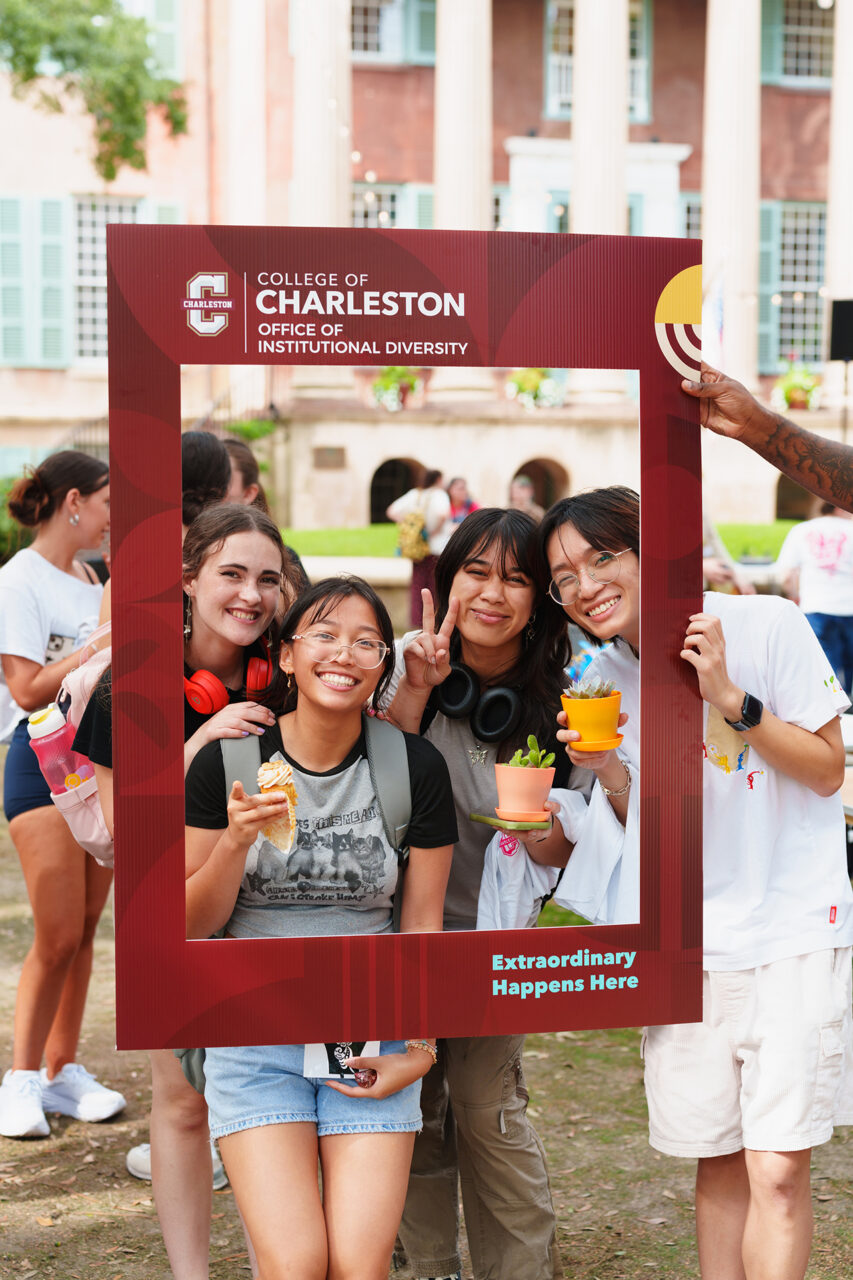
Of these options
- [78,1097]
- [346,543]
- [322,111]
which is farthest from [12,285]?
[78,1097]

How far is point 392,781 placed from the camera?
94.0 inches

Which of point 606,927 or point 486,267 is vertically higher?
point 486,267

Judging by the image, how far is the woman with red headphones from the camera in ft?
8.27

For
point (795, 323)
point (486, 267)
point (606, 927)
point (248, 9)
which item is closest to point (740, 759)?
point (606, 927)

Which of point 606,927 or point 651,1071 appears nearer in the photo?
point 606,927

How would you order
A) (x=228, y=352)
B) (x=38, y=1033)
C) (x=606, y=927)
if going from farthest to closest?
(x=38, y=1033) < (x=606, y=927) < (x=228, y=352)

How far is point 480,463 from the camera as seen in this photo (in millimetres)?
20375

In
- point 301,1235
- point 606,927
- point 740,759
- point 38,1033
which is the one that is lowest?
point 38,1033

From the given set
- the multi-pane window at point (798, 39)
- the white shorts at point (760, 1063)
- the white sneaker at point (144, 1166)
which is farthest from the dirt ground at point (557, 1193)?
the multi-pane window at point (798, 39)

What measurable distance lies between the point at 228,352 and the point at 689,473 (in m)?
0.80

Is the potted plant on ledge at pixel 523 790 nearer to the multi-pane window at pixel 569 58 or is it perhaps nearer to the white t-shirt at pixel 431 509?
the white t-shirt at pixel 431 509

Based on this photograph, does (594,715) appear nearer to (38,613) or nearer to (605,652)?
(605,652)

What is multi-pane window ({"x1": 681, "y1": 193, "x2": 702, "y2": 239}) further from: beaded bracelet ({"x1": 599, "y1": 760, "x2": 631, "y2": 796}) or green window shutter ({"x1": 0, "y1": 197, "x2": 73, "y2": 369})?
beaded bracelet ({"x1": 599, "y1": 760, "x2": 631, "y2": 796})

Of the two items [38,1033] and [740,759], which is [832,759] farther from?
[38,1033]
